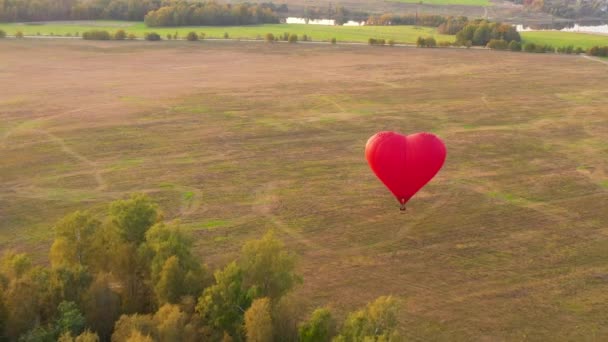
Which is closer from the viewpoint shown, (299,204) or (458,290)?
(458,290)

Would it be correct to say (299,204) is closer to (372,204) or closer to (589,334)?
(372,204)

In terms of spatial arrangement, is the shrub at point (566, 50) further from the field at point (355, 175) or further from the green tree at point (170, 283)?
the green tree at point (170, 283)

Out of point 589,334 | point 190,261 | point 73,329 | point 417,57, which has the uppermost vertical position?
point 417,57

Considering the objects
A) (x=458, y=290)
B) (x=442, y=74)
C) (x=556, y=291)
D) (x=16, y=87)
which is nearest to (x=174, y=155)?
(x=458, y=290)

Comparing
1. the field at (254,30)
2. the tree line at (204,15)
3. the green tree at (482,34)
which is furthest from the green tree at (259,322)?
the tree line at (204,15)

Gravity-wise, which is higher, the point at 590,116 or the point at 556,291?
the point at 590,116

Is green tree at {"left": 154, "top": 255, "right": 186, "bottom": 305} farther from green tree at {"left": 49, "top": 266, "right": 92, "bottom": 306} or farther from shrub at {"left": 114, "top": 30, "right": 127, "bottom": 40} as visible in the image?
shrub at {"left": 114, "top": 30, "right": 127, "bottom": 40}
